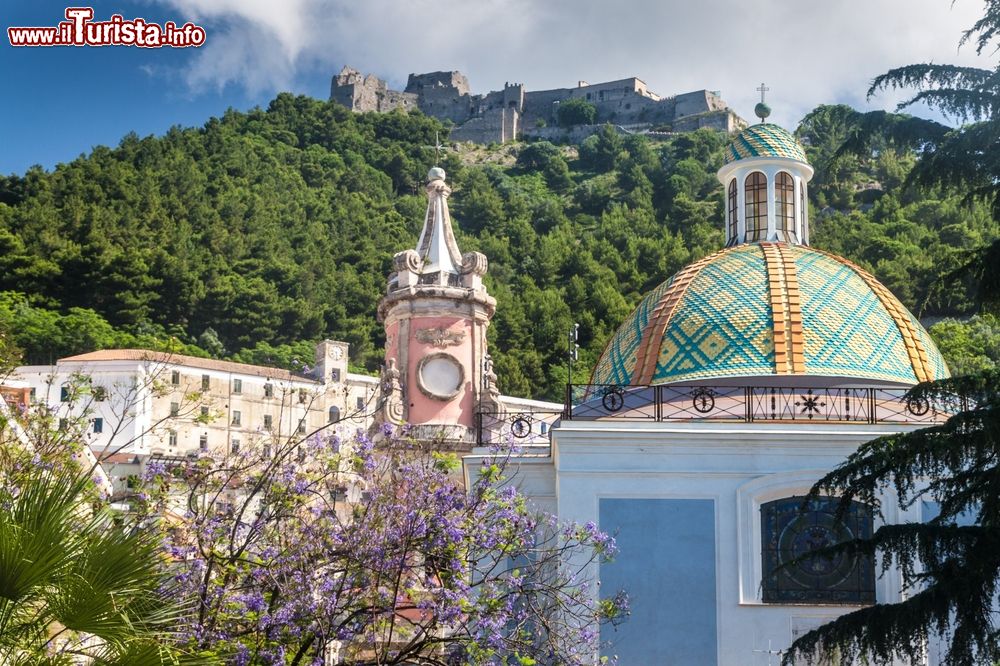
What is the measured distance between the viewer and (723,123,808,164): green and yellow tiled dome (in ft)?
78.2

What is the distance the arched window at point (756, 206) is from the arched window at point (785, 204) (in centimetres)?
18

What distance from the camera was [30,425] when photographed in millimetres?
12391

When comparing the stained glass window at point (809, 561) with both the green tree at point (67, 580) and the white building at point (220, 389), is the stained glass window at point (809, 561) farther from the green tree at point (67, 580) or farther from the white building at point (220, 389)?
the white building at point (220, 389)

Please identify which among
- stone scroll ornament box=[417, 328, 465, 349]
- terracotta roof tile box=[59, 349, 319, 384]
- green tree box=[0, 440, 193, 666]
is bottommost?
green tree box=[0, 440, 193, 666]

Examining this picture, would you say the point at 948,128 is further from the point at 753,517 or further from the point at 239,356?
the point at 239,356

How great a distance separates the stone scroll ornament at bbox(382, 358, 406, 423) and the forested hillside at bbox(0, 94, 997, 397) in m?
27.1

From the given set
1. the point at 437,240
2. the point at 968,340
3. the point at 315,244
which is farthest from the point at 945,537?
the point at 315,244

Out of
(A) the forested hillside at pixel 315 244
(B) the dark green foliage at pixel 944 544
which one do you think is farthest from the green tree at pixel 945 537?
(A) the forested hillside at pixel 315 244

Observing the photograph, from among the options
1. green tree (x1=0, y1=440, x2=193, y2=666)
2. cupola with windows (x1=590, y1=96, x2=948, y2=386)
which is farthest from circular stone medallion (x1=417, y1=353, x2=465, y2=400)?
green tree (x1=0, y1=440, x2=193, y2=666)

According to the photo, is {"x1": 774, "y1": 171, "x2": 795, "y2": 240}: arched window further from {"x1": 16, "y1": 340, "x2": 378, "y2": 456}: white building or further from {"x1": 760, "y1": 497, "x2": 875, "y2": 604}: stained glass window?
{"x1": 16, "y1": 340, "x2": 378, "y2": 456}: white building

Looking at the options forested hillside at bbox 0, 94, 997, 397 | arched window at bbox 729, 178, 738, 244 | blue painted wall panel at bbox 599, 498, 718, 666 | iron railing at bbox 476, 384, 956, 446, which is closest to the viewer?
blue painted wall panel at bbox 599, 498, 718, 666

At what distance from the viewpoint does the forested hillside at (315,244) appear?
208ft

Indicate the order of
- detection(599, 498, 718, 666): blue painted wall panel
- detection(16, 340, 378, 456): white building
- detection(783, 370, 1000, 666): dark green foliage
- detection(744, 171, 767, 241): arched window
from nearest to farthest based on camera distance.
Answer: detection(783, 370, 1000, 666): dark green foliage
detection(599, 498, 718, 666): blue painted wall panel
detection(744, 171, 767, 241): arched window
detection(16, 340, 378, 456): white building

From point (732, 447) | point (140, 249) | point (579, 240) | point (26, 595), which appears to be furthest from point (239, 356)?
point (26, 595)
